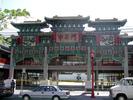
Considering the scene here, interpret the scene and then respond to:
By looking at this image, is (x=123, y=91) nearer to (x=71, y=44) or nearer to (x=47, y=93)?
(x=47, y=93)

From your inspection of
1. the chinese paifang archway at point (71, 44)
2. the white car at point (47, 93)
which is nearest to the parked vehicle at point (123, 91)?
the white car at point (47, 93)

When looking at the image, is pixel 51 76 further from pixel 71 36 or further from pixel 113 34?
pixel 113 34

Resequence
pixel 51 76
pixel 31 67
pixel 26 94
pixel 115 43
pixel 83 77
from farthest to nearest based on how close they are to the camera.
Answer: pixel 83 77 → pixel 51 76 → pixel 31 67 → pixel 115 43 → pixel 26 94

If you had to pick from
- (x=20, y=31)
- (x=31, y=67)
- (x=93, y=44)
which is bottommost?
(x=31, y=67)

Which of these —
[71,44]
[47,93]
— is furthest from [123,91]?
[71,44]

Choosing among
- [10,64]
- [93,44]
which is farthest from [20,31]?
[93,44]

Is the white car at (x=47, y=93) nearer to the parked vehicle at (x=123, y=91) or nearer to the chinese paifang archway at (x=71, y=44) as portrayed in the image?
the parked vehicle at (x=123, y=91)

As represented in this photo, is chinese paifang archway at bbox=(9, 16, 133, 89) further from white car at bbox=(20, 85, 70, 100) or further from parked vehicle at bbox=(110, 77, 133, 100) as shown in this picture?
parked vehicle at bbox=(110, 77, 133, 100)

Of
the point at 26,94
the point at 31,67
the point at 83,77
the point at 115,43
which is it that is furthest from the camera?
the point at 83,77

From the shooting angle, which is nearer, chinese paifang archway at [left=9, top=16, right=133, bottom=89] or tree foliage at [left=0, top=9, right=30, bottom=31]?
tree foliage at [left=0, top=9, right=30, bottom=31]

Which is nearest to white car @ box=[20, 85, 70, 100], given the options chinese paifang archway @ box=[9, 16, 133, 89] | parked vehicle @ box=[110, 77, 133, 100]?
parked vehicle @ box=[110, 77, 133, 100]

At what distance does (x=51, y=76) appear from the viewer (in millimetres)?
53031

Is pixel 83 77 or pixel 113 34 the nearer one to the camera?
pixel 113 34

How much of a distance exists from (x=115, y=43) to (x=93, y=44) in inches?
135
